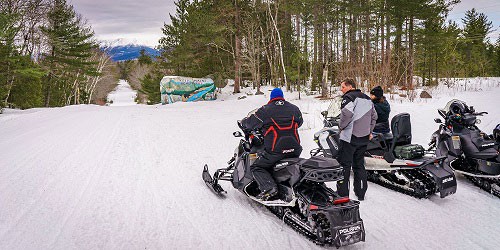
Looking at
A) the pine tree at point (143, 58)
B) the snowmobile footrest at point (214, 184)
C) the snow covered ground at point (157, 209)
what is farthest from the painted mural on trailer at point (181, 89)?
the pine tree at point (143, 58)

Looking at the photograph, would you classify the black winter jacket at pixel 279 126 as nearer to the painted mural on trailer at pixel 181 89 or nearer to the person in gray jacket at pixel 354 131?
the person in gray jacket at pixel 354 131

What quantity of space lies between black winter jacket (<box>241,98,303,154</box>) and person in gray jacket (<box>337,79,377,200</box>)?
985 millimetres

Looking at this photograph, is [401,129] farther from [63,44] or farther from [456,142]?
[63,44]

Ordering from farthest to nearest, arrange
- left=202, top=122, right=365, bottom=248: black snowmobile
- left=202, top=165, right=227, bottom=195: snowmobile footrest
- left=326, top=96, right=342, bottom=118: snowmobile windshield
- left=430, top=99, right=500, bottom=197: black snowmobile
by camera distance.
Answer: left=326, top=96, right=342, bottom=118: snowmobile windshield
left=430, top=99, right=500, bottom=197: black snowmobile
left=202, top=165, right=227, bottom=195: snowmobile footrest
left=202, top=122, right=365, bottom=248: black snowmobile

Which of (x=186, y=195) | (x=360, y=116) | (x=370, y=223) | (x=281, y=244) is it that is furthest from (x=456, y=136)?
(x=186, y=195)

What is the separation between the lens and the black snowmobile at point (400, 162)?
483 centimetres

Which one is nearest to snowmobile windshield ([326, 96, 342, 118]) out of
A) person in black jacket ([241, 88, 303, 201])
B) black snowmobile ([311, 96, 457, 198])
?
black snowmobile ([311, 96, 457, 198])

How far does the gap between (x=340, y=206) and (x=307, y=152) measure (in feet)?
14.5

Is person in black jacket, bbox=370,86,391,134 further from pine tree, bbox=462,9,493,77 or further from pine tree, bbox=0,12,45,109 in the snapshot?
pine tree, bbox=462,9,493,77

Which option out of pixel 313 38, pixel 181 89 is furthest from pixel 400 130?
pixel 181 89

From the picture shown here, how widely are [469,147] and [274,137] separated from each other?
4000 millimetres

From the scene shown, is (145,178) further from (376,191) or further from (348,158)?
(376,191)

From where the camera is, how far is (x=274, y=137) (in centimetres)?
401

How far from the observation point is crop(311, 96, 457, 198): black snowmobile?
483cm
